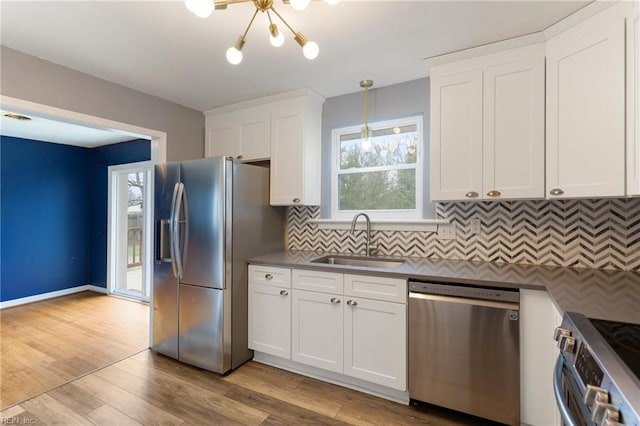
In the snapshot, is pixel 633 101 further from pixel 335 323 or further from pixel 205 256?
pixel 205 256

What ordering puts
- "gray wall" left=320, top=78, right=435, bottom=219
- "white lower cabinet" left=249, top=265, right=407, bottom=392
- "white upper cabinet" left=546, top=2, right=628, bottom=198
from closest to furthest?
"white upper cabinet" left=546, top=2, right=628, bottom=198 < "white lower cabinet" left=249, top=265, right=407, bottom=392 < "gray wall" left=320, top=78, right=435, bottom=219

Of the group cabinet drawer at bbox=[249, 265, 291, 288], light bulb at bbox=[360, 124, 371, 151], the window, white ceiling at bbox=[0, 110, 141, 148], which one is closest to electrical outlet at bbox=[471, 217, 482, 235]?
the window

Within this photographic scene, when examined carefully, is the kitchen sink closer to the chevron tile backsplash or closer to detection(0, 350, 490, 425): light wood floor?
the chevron tile backsplash

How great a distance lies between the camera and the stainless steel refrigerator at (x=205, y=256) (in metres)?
2.39

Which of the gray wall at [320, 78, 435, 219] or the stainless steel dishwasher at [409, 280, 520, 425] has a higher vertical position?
the gray wall at [320, 78, 435, 219]

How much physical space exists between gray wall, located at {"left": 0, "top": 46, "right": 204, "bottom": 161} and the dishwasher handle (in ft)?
9.01

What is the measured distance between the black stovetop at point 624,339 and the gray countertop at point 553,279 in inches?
1.9

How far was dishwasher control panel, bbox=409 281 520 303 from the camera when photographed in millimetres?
1688

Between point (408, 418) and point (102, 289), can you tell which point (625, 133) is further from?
point (102, 289)

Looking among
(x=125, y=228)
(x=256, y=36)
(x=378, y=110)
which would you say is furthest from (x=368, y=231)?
(x=125, y=228)

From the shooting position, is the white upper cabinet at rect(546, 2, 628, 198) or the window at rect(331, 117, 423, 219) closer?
the white upper cabinet at rect(546, 2, 628, 198)

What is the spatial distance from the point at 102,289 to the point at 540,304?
5.85m

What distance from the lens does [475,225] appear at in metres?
2.34

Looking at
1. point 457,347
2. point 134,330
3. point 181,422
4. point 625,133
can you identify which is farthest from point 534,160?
point 134,330
